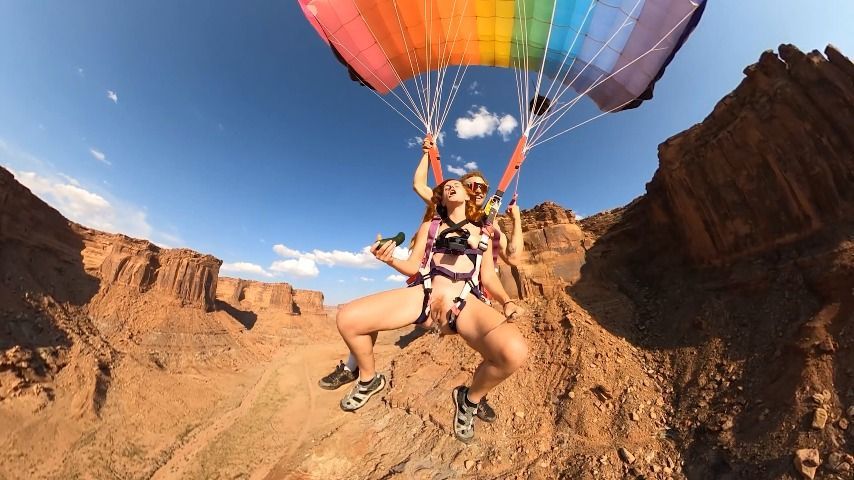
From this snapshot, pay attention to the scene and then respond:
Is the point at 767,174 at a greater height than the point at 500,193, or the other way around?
the point at 767,174

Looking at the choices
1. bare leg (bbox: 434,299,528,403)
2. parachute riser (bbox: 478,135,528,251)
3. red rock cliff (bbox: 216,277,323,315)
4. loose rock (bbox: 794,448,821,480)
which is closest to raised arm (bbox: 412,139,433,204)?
parachute riser (bbox: 478,135,528,251)

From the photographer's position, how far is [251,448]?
24016 millimetres

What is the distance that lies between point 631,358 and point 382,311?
1418cm

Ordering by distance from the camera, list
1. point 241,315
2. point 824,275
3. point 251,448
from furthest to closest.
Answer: point 241,315 < point 251,448 < point 824,275

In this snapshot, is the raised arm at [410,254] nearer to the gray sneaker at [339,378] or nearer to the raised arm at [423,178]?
the raised arm at [423,178]

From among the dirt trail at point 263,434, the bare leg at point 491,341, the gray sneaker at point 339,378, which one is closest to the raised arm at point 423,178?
the bare leg at point 491,341

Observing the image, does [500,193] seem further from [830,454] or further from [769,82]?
[769,82]

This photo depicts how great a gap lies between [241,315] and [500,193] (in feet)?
246

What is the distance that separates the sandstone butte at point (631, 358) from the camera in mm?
9633

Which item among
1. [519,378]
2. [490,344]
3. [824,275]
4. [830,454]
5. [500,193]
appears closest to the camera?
[490,344]

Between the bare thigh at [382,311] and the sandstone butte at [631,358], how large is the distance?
403 inches

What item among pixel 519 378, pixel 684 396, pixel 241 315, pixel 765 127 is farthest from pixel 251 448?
pixel 241 315

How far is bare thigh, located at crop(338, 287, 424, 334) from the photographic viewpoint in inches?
126

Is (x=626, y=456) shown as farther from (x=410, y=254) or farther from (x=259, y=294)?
(x=259, y=294)
